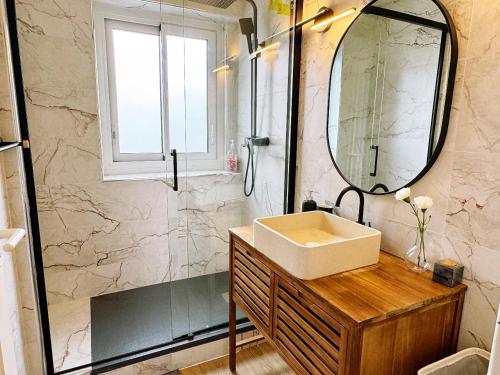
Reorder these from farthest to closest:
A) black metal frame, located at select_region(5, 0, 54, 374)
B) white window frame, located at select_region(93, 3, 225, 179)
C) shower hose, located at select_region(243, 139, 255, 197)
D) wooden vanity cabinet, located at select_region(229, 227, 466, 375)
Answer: shower hose, located at select_region(243, 139, 255, 197), white window frame, located at select_region(93, 3, 225, 179), black metal frame, located at select_region(5, 0, 54, 374), wooden vanity cabinet, located at select_region(229, 227, 466, 375)

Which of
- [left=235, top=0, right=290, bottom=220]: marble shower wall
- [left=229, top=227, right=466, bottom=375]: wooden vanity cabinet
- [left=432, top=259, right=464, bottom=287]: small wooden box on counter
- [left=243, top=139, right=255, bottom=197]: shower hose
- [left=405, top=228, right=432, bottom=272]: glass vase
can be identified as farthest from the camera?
[left=243, top=139, right=255, bottom=197]: shower hose

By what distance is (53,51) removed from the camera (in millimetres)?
2102

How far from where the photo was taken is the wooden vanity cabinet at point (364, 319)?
36.6 inches

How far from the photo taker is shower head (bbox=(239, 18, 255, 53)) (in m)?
2.19

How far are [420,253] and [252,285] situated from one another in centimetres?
73

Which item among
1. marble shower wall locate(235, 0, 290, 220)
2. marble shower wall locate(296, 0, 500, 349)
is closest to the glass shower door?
marble shower wall locate(235, 0, 290, 220)

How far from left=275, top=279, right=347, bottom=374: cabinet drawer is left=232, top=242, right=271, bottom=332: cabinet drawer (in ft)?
0.30

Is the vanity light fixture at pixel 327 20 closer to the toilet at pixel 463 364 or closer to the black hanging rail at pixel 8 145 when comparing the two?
the toilet at pixel 463 364

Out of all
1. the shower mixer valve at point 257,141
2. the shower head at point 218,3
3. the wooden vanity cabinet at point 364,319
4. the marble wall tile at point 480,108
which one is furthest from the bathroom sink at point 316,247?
the shower head at point 218,3

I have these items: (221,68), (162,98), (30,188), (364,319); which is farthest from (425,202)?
(162,98)

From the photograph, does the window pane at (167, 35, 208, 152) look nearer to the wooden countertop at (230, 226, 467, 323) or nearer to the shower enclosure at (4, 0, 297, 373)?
the shower enclosure at (4, 0, 297, 373)

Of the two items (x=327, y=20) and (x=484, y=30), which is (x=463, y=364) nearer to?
(x=484, y=30)

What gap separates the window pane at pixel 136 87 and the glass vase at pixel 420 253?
6.99 feet

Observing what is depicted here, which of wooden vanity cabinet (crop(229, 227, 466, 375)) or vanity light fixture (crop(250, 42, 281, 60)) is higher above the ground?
vanity light fixture (crop(250, 42, 281, 60))
